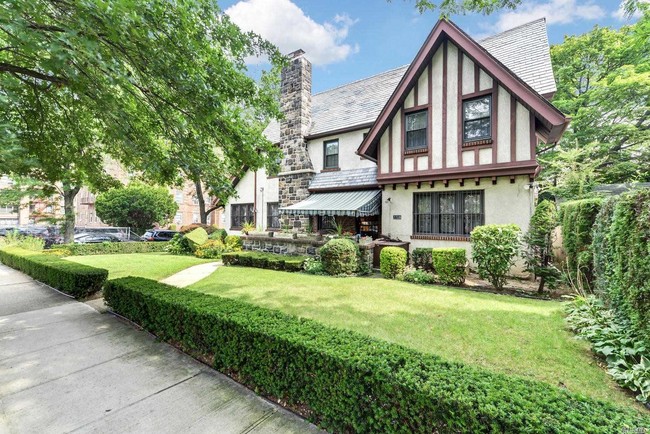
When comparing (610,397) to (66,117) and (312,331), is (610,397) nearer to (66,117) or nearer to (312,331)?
(312,331)

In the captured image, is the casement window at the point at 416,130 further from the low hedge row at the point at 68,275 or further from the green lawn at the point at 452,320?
the low hedge row at the point at 68,275

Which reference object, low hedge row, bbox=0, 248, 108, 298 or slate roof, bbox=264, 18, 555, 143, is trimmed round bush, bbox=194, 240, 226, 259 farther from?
slate roof, bbox=264, 18, 555, 143

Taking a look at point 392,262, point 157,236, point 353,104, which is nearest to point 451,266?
point 392,262

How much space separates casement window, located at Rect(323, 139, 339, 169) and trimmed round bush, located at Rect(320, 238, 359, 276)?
6860 mm

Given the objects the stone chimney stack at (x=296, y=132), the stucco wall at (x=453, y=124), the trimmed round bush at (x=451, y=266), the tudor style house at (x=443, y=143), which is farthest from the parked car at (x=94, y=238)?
the trimmed round bush at (x=451, y=266)

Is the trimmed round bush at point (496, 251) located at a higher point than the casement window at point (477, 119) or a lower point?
lower

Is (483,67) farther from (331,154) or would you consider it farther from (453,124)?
(331,154)

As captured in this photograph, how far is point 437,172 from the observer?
39.7 ft

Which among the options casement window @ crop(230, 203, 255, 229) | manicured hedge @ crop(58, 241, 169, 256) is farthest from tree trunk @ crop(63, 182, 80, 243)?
casement window @ crop(230, 203, 255, 229)

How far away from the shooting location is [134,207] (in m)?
30.5

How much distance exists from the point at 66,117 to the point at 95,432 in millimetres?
9502

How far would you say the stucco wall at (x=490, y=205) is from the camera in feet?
36.1

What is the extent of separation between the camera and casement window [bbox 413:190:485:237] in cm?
1193

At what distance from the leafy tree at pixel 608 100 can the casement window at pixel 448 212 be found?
7154 millimetres
